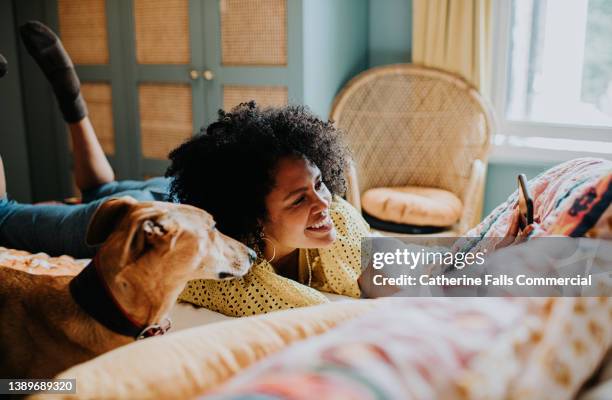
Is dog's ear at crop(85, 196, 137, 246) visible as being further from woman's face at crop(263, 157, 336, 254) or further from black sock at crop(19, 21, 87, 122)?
black sock at crop(19, 21, 87, 122)

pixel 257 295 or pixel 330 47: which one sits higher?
pixel 330 47

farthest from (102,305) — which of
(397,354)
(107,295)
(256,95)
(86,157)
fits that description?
(256,95)

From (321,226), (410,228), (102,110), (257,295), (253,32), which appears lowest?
(410,228)

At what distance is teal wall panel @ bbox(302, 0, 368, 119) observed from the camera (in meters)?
2.91

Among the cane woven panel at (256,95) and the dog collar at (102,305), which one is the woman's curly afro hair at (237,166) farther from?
the cane woven panel at (256,95)

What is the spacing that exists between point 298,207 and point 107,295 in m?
0.64

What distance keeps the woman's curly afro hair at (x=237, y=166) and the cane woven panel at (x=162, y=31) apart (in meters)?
1.70

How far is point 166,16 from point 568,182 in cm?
248

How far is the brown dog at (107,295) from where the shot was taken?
999mm

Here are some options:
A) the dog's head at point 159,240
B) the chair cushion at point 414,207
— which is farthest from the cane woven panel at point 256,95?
the dog's head at point 159,240

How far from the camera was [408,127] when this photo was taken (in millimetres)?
3148

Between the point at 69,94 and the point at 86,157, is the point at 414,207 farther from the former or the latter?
the point at 69,94

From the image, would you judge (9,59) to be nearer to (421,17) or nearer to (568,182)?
(421,17)

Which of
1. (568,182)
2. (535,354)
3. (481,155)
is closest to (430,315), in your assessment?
(535,354)
